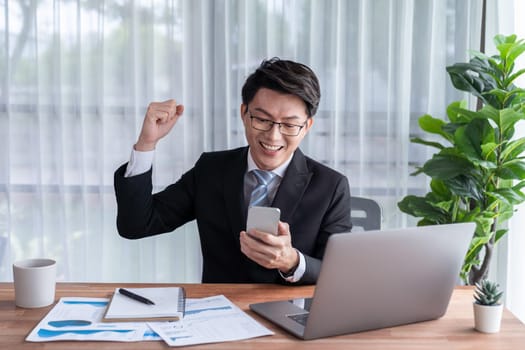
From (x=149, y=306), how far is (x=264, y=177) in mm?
709

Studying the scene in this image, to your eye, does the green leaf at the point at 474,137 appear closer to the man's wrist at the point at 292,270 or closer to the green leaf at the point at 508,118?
the green leaf at the point at 508,118

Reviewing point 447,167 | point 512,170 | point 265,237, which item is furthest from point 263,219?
point 512,170

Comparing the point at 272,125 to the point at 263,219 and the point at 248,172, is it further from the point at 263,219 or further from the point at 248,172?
the point at 263,219

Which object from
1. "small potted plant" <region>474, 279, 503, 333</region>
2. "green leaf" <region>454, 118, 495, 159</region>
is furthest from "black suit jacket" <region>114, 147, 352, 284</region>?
"green leaf" <region>454, 118, 495, 159</region>

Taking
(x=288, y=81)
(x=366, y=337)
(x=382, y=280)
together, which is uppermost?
(x=288, y=81)

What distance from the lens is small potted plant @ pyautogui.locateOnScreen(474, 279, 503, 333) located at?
135 centimetres

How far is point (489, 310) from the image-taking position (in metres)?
1.34

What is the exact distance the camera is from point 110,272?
3.25 metres

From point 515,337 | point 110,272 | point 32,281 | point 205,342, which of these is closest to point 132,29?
point 110,272

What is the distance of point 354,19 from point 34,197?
1.93m

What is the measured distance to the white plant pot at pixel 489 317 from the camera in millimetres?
1346

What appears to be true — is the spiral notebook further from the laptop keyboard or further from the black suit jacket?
the black suit jacket

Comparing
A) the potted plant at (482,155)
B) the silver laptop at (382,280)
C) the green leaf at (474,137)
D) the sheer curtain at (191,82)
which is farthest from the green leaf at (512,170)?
the silver laptop at (382,280)

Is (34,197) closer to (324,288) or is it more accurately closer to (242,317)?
(242,317)
